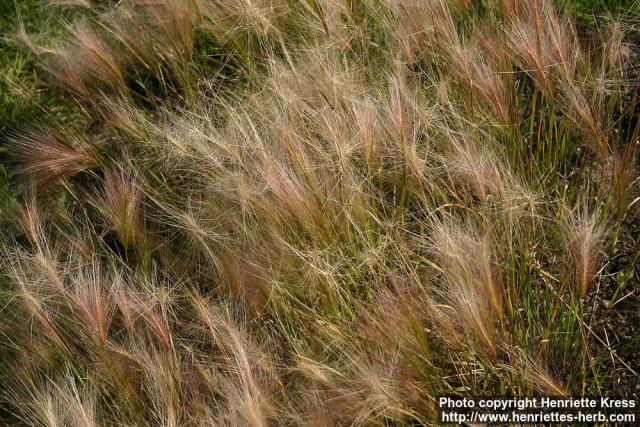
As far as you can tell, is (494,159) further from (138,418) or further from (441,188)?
(138,418)

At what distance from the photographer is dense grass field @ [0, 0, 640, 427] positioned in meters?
1.91

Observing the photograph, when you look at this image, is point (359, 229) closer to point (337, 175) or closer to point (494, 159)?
point (337, 175)

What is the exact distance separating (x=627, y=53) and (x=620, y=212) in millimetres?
661

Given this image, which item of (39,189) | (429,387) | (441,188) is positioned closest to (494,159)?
(441,188)

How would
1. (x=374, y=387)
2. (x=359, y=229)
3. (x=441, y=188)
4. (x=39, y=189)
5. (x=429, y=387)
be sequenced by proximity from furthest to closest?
(x=39, y=189) → (x=441, y=188) → (x=359, y=229) → (x=429, y=387) → (x=374, y=387)

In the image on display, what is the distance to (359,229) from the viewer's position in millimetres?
2133

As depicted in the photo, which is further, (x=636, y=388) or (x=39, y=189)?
(x=39, y=189)

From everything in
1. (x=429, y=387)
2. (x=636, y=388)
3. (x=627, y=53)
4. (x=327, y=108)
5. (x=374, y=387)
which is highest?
(x=327, y=108)

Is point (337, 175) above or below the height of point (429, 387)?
above

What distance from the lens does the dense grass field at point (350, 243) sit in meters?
1.91

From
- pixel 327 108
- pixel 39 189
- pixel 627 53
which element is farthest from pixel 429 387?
pixel 39 189

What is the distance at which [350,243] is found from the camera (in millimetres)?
2150

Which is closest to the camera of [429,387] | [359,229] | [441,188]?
[429,387]

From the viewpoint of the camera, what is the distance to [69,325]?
7.31 feet
